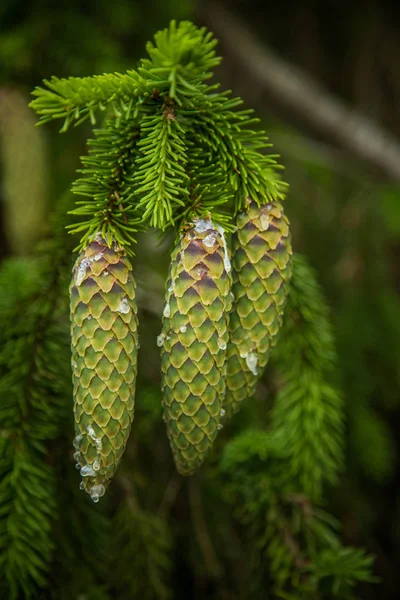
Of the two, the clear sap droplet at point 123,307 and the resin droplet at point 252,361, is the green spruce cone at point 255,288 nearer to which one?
the resin droplet at point 252,361

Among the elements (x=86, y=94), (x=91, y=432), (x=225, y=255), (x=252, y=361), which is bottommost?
(x=91, y=432)

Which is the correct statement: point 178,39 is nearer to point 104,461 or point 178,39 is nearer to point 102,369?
point 102,369

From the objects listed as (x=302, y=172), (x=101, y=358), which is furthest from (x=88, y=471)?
(x=302, y=172)

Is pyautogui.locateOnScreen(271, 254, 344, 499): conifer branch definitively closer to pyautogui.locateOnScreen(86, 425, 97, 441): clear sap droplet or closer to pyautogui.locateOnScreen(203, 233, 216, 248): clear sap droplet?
pyautogui.locateOnScreen(203, 233, 216, 248): clear sap droplet

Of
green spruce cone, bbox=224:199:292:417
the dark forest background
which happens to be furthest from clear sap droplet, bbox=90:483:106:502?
the dark forest background

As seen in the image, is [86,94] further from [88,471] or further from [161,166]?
[88,471]

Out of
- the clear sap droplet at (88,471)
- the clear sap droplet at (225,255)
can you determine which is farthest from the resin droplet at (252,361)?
the clear sap droplet at (88,471)
